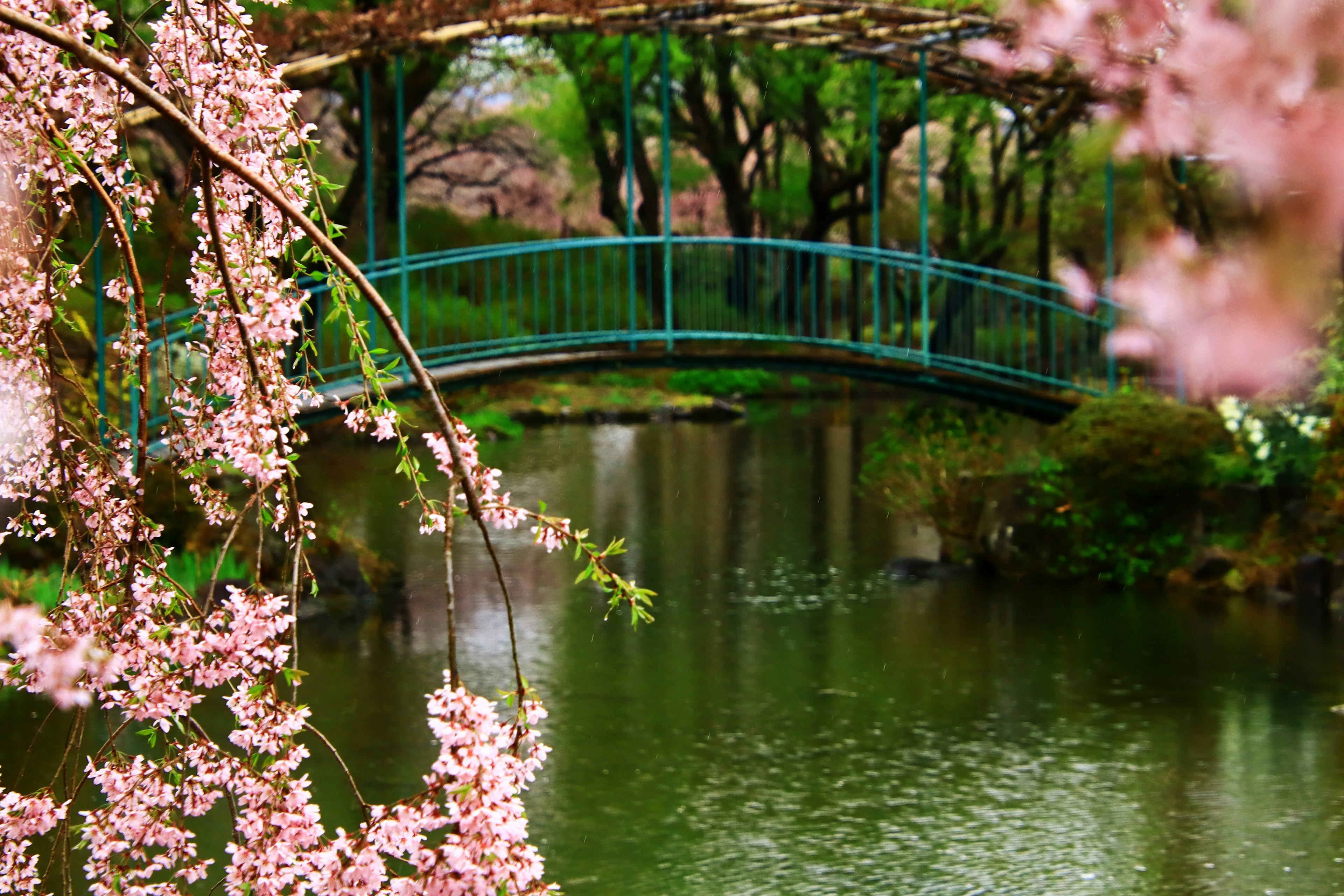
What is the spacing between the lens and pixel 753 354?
11156 mm

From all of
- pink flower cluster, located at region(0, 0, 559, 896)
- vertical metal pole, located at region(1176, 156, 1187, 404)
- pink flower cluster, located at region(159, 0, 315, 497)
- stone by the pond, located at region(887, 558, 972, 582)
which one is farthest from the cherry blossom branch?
vertical metal pole, located at region(1176, 156, 1187, 404)

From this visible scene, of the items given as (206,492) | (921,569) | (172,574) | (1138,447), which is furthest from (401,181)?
(206,492)

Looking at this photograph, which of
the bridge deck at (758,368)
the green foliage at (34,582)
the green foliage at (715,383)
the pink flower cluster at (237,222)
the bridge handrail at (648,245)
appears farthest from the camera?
the green foliage at (715,383)

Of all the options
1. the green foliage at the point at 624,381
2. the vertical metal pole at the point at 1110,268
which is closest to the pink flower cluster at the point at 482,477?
the vertical metal pole at the point at 1110,268

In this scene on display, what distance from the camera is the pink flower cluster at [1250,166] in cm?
129

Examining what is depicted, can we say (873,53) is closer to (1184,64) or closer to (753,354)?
(753,354)

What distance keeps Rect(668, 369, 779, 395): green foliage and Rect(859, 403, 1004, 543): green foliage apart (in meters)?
16.8

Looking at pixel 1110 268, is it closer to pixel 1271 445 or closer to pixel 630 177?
pixel 1271 445

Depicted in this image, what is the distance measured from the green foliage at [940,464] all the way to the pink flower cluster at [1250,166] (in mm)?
10260

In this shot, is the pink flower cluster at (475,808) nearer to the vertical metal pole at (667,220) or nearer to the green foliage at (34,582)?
the green foliage at (34,582)

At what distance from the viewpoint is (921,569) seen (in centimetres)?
1222

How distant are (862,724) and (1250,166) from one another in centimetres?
664

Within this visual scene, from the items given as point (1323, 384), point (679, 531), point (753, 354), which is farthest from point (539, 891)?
point (679, 531)

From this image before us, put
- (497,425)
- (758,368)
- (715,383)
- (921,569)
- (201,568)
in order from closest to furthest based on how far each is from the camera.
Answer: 1. (201,568)
2. (758,368)
3. (921,569)
4. (497,425)
5. (715,383)
